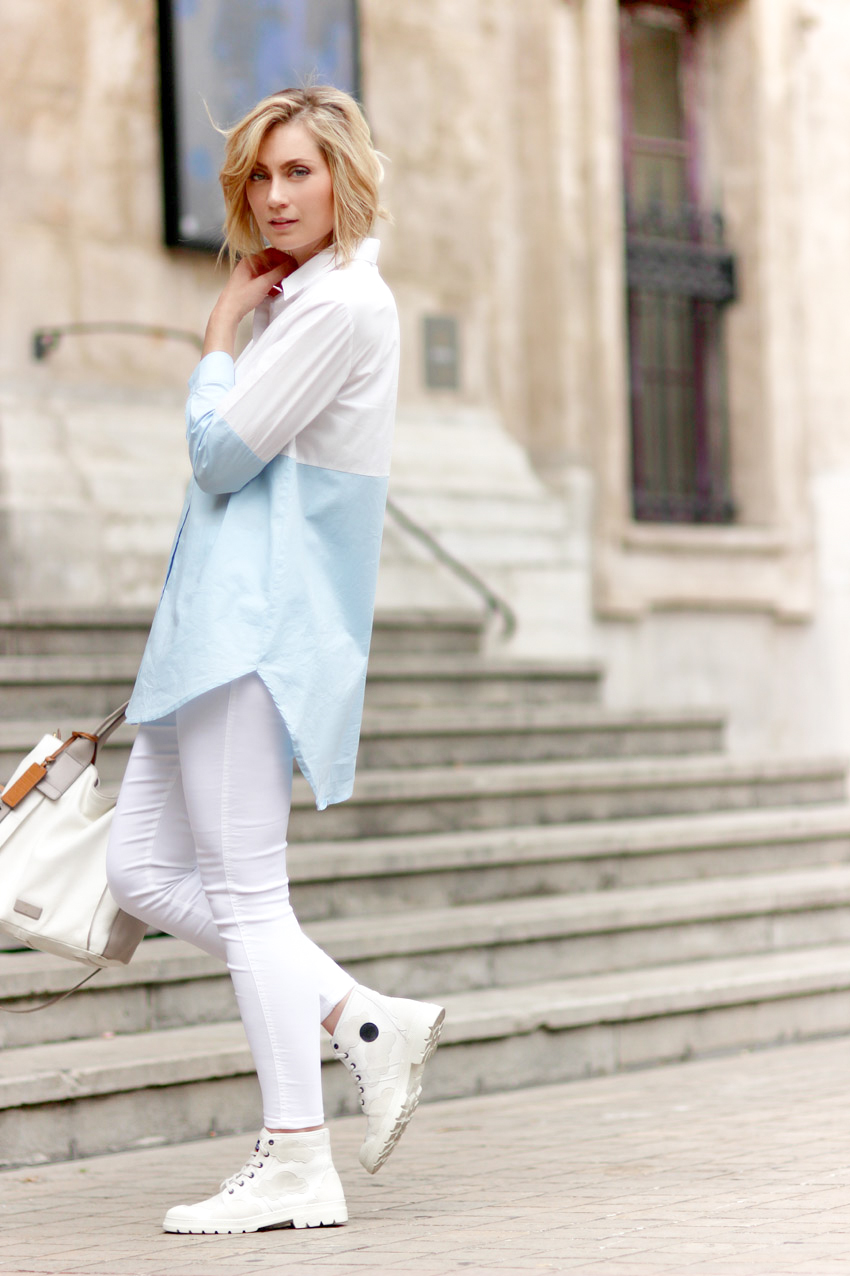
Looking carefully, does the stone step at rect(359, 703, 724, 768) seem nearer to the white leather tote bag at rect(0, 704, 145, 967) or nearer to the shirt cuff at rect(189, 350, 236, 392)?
the white leather tote bag at rect(0, 704, 145, 967)

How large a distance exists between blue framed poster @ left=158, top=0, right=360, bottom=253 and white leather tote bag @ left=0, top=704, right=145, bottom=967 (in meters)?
5.46

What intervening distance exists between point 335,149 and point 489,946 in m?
2.87

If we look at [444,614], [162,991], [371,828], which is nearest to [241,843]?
[162,991]

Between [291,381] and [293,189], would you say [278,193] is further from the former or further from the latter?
[291,381]

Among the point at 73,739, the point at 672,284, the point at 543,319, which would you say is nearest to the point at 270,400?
the point at 73,739

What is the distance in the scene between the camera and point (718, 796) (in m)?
7.31

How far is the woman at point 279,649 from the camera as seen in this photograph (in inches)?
132

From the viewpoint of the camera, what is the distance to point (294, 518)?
11.2 ft

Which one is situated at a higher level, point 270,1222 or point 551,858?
point 551,858

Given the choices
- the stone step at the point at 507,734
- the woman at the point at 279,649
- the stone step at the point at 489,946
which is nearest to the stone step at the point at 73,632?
the stone step at the point at 507,734

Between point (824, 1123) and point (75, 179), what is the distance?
5.92m

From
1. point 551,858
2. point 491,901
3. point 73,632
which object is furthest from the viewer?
point 73,632

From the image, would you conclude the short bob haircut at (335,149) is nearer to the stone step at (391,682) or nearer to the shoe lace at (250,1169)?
the shoe lace at (250,1169)

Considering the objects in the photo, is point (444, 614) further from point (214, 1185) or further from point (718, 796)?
point (214, 1185)
